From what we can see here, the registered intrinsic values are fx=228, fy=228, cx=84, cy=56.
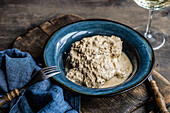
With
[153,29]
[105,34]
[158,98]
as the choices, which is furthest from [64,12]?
[158,98]

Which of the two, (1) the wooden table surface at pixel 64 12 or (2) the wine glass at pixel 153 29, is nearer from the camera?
(2) the wine glass at pixel 153 29

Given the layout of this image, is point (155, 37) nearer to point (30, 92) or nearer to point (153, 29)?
point (153, 29)

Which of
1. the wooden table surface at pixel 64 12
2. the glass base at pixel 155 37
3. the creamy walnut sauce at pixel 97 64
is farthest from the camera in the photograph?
the wooden table surface at pixel 64 12

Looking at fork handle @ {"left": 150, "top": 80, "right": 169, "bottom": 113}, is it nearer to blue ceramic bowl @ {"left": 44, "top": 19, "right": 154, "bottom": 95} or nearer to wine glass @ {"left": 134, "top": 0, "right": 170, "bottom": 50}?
blue ceramic bowl @ {"left": 44, "top": 19, "right": 154, "bottom": 95}

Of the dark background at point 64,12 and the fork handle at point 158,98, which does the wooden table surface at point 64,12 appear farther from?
the fork handle at point 158,98

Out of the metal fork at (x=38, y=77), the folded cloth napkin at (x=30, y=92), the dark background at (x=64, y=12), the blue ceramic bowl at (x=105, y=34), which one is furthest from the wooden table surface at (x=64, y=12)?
the metal fork at (x=38, y=77)

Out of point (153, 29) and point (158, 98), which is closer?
point (158, 98)
